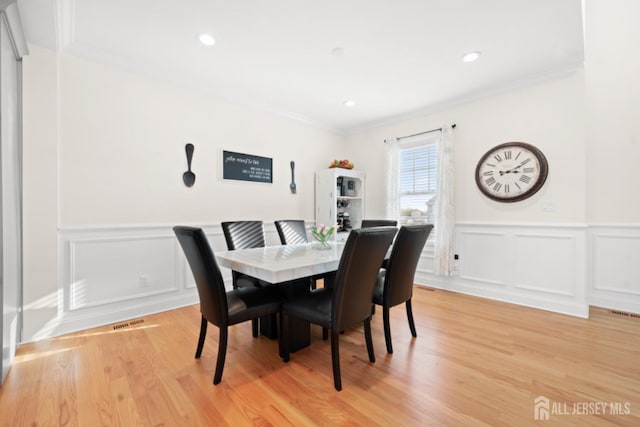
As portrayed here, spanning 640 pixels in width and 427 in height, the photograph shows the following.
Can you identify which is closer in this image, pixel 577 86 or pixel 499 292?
pixel 577 86

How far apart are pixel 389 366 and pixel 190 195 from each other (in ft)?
8.73

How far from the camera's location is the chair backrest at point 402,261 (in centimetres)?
200

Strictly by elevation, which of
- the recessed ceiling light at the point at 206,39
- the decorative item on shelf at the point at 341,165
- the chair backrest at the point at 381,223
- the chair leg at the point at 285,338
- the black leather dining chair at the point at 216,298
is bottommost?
the chair leg at the point at 285,338

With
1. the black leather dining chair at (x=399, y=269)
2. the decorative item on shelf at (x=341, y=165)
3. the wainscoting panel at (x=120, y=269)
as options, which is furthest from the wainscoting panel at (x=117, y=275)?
the decorative item on shelf at (x=341, y=165)

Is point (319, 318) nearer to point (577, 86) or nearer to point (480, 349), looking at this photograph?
point (480, 349)

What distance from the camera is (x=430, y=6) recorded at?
194 cm

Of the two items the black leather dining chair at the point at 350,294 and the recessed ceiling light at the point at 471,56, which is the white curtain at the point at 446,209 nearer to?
the recessed ceiling light at the point at 471,56

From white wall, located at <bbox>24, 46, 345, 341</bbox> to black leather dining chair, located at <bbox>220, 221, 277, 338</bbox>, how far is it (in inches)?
24.5

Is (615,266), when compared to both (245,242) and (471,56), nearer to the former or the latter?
(471,56)

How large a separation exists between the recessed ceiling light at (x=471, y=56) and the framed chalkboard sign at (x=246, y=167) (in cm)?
255

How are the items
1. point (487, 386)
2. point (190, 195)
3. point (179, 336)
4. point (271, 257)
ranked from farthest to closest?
point (190, 195) → point (179, 336) → point (271, 257) → point (487, 386)

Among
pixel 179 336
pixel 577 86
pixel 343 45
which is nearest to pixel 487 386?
pixel 179 336

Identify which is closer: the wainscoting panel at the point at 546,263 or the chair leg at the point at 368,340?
the chair leg at the point at 368,340

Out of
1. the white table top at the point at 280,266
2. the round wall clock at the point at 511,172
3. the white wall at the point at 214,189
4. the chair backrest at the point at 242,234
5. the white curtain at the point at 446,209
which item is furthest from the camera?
the white curtain at the point at 446,209
